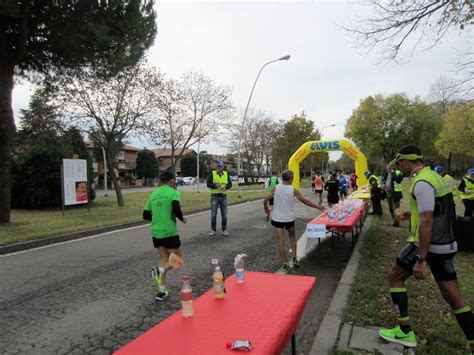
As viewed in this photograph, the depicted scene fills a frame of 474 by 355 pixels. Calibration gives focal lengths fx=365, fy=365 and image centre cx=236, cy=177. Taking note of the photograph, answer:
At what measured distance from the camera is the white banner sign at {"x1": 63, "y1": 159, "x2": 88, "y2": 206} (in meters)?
15.4

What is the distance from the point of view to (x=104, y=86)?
1820 centimetres

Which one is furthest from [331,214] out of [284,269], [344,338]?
[344,338]

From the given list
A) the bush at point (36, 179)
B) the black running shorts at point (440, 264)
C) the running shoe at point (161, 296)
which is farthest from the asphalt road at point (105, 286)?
the bush at point (36, 179)

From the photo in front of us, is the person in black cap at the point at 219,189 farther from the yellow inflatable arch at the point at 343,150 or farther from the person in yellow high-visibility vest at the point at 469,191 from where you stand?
the yellow inflatable arch at the point at 343,150

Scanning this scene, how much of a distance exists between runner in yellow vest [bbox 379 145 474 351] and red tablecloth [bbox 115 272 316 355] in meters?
1.00

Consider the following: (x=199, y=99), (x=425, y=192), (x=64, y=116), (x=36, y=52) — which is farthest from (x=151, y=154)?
(x=425, y=192)

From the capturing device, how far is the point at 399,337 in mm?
3537

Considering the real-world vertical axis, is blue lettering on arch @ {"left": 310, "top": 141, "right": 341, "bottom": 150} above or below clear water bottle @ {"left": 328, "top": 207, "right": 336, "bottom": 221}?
above

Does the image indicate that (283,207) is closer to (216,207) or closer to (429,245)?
(429,245)

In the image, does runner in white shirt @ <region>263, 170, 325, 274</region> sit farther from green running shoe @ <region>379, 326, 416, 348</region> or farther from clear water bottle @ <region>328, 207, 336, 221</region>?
green running shoe @ <region>379, 326, 416, 348</region>

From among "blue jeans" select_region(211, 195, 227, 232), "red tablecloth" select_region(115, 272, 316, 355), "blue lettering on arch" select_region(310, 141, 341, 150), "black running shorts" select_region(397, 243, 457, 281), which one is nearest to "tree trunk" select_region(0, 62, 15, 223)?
"blue jeans" select_region(211, 195, 227, 232)

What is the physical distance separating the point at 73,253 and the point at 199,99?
21.8m

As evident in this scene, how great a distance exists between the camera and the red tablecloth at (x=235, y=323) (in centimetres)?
217

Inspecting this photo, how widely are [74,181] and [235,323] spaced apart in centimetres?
1513
